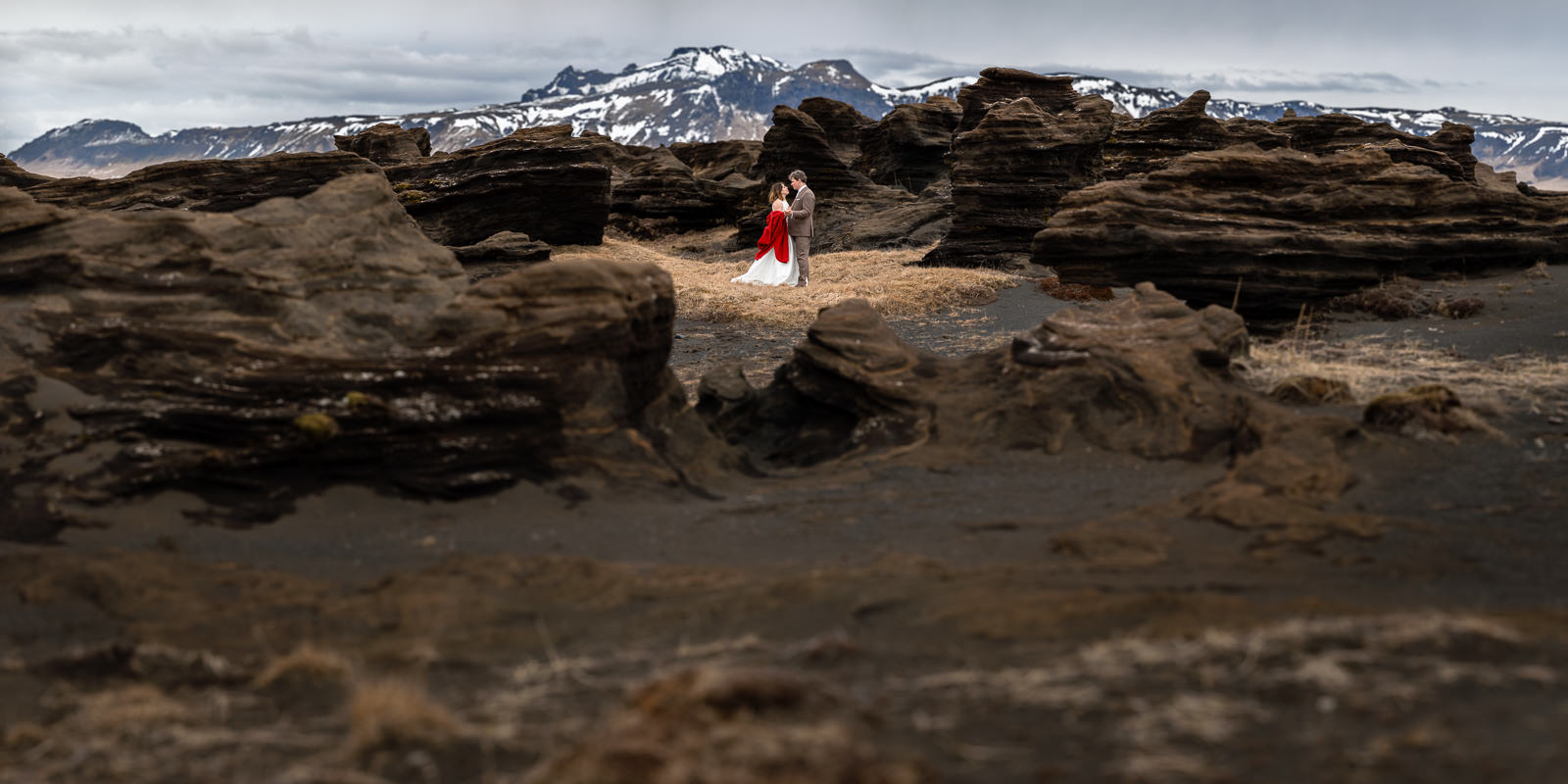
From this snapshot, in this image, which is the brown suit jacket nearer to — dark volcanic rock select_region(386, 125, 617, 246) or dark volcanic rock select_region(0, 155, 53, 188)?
dark volcanic rock select_region(386, 125, 617, 246)

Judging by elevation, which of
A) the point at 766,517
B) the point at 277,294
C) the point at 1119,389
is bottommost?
the point at 766,517

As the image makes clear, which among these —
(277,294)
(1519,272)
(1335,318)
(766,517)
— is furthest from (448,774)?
(1519,272)

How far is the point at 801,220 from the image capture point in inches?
920

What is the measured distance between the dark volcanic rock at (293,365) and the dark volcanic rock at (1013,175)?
17071 mm

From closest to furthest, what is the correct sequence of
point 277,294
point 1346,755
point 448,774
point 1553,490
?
point 1346,755 → point 448,774 → point 1553,490 → point 277,294

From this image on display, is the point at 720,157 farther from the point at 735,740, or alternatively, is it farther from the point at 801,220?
the point at 735,740

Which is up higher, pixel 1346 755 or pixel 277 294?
pixel 277 294

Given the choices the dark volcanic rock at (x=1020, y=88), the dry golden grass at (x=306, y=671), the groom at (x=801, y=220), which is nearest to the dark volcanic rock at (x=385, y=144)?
the groom at (x=801, y=220)

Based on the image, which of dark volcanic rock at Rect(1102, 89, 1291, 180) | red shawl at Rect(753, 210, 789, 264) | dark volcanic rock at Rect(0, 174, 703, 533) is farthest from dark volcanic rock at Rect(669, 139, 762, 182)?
dark volcanic rock at Rect(0, 174, 703, 533)

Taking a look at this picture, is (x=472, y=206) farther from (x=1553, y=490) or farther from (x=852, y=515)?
(x=1553, y=490)

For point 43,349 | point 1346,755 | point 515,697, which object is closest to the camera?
point 1346,755

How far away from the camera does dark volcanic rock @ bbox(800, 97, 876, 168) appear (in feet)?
146

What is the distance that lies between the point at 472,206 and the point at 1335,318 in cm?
1976

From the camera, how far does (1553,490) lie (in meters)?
7.81
